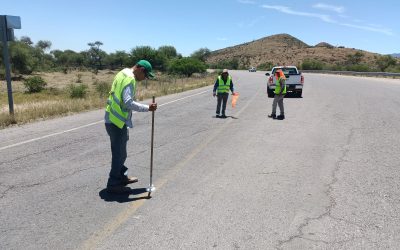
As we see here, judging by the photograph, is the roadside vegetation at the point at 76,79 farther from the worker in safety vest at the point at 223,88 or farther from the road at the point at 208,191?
the worker in safety vest at the point at 223,88

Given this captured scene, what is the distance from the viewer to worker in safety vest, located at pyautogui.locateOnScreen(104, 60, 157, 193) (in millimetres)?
5340

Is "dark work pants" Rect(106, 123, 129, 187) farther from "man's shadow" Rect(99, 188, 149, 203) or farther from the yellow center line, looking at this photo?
the yellow center line

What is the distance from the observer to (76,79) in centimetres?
6019

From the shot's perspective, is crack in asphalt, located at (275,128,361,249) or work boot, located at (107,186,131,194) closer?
crack in asphalt, located at (275,128,361,249)

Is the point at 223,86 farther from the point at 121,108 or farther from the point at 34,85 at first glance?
the point at 34,85

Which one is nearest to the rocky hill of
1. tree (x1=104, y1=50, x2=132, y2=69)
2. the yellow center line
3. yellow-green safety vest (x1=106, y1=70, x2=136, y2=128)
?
tree (x1=104, y1=50, x2=132, y2=69)

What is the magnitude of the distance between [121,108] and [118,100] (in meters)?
0.12

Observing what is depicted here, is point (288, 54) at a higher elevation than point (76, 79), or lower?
higher

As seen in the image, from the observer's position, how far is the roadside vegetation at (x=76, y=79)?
16.0 meters

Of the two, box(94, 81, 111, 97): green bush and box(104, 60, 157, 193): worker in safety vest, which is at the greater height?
box(104, 60, 157, 193): worker in safety vest

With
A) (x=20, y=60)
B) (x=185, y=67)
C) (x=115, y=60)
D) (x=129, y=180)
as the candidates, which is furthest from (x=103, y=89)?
(x=115, y=60)

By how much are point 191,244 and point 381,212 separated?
8.32 feet

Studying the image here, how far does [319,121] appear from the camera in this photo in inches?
508

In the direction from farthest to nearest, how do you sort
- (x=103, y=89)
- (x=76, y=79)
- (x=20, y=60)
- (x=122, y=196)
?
(x=20, y=60), (x=76, y=79), (x=103, y=89), (x=122, y=196)
